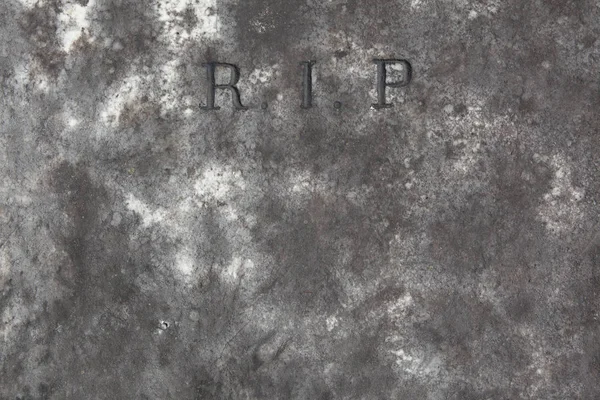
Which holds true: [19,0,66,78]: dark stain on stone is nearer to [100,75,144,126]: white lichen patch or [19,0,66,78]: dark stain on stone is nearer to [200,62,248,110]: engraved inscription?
[100,75,144,126]: white lichen patch

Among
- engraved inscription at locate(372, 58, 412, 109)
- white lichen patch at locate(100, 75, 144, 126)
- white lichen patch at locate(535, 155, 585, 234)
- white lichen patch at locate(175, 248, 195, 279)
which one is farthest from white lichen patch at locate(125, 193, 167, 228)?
white lichen patch at locate(535, 155, 585, 234)

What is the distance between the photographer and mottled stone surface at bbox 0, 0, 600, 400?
13.0ft

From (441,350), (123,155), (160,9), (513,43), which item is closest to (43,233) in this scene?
(123,155)

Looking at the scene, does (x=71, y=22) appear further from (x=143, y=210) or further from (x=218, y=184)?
(x=218, y=184)

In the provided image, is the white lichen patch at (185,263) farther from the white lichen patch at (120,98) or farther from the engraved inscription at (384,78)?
the engraved inscription at (384,78)

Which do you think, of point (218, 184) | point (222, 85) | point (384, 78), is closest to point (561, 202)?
point (384, 78)

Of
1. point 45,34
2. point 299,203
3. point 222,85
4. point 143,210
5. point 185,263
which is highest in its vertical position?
point 45,34

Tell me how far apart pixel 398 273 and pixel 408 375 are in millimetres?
775

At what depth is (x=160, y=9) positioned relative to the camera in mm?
4160

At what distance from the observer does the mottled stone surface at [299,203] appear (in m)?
3.97

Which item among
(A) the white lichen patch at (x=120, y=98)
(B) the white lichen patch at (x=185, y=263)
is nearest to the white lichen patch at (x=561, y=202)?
(B) the white lichen patch at (x=185, y=263)

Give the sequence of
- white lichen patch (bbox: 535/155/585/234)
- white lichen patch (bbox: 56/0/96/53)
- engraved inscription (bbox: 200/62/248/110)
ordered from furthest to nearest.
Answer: white lichen patch (bbox: 56/0/96/53) < engraved inscription (bbox: 200/62/248/110) < white lichen patch (bbox: 535/155/585/234)

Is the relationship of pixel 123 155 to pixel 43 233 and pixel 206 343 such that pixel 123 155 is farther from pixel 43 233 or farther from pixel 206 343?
pixel 206 343

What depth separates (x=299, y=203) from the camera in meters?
4.08
